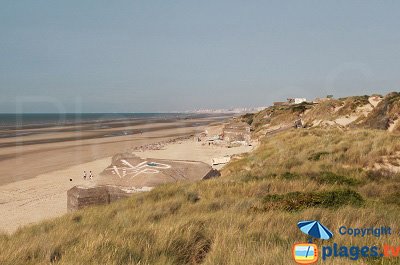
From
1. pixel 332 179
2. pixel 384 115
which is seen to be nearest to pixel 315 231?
pixel 332 179

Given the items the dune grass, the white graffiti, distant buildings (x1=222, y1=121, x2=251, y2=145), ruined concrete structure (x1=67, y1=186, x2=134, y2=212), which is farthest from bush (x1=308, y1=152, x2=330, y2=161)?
distant buildings (x1=222, y1=121, x2=251, y2=145)

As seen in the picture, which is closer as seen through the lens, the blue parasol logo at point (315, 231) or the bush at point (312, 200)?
the blue parasol logo at point (315, 231)

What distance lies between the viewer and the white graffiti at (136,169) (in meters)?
12.7

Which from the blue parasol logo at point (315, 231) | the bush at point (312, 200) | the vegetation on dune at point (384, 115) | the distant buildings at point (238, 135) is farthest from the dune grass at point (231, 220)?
the distant buildings at point (238, 135)

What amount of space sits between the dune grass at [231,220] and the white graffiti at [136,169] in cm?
272

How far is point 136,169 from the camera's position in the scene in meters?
13.0

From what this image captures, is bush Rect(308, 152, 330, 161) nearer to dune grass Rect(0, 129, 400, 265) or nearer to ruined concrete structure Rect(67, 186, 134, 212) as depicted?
dune grass Rect(0, 129, 400, 265)

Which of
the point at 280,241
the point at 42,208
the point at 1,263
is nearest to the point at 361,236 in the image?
the point at 280,241

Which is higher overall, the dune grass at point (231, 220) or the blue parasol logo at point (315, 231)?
the blue parasol logo at point (315, 231)

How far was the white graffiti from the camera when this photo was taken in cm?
1266

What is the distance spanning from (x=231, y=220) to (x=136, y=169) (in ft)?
26.6

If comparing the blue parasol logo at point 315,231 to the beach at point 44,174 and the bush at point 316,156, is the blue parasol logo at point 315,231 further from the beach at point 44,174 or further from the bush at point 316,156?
the beach at point 44,174

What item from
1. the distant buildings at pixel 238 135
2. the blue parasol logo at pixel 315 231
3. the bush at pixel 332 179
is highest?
the blue parasol logo at pixel 315 231

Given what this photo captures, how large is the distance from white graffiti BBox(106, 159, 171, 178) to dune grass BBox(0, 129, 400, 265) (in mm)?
2719
